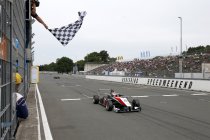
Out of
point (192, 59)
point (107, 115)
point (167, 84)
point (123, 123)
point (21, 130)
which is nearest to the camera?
point (21, 130)

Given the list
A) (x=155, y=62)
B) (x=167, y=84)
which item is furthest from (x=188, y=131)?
(x=155, y=62)

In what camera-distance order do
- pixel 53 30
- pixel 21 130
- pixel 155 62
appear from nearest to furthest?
pixel 21 130 → pixel 53 30 → pixel 155 62

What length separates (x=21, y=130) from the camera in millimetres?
7797

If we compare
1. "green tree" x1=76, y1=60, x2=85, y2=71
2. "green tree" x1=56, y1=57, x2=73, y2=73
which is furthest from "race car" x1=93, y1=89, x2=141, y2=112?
"green tree" x1=56, y1=57, x2=73, y2=73

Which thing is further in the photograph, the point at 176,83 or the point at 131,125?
the point at 176,83

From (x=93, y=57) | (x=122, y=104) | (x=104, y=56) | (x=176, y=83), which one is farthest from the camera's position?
(x=104, y=56)

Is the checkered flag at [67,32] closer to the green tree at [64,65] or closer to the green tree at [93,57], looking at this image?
the green tree at [93,57]

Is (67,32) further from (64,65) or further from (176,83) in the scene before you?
(64,65)

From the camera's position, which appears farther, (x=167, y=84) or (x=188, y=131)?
(x=167, y=84)

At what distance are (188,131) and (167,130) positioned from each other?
485mm

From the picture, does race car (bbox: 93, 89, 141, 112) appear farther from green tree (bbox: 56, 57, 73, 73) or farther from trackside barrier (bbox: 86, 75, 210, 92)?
green tree (bbox: 56, 57, 73, 73)

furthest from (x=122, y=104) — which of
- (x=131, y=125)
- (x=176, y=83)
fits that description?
(x=176, y=83)

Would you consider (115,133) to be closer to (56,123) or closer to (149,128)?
(149,128)

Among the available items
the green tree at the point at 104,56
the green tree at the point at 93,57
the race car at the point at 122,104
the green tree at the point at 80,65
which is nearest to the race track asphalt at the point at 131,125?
the race car at the point at 122,104
